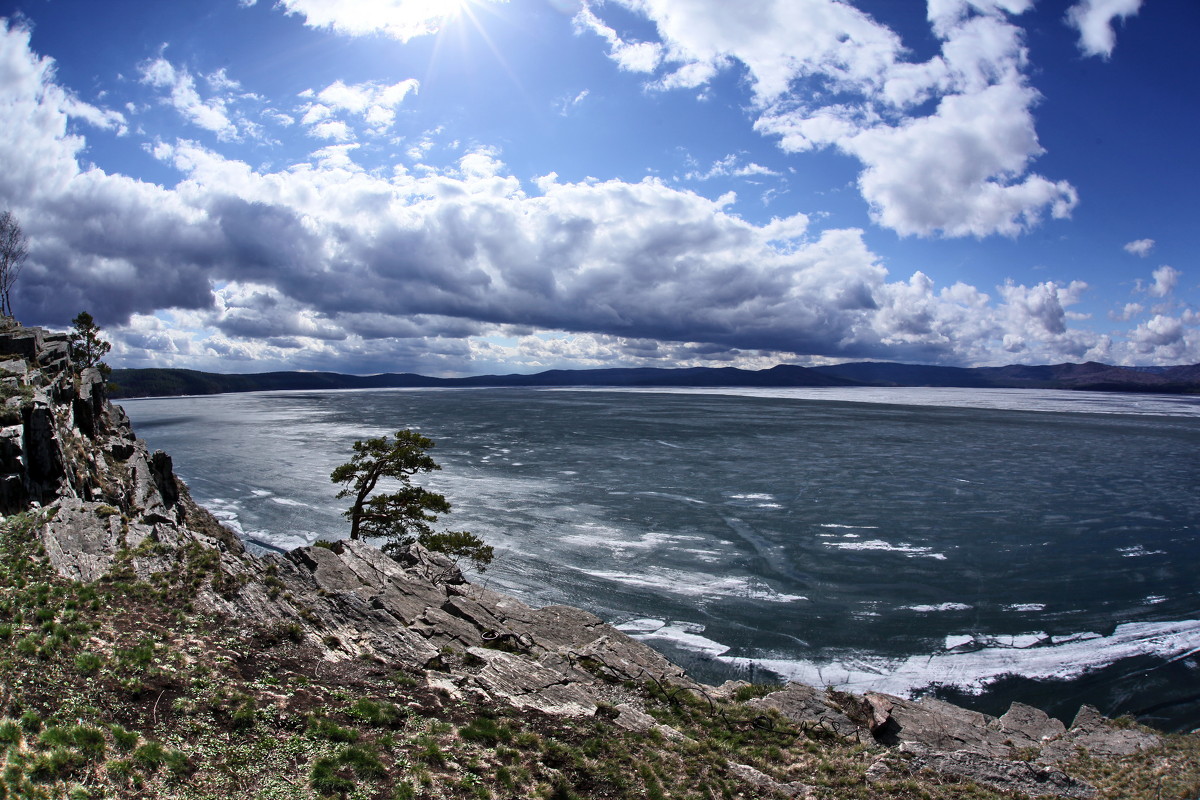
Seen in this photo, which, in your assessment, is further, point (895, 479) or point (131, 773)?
point (895, 479)

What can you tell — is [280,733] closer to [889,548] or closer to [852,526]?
[889,548]

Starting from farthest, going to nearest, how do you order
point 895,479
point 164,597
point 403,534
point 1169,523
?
1. point 895,479
2. point 1169,523
3. point 403,534
4. point 164,597

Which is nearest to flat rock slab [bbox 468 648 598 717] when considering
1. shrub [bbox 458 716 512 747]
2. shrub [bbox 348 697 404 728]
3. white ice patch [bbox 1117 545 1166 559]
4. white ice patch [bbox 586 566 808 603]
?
shrub [bbox 458 716 512 747]

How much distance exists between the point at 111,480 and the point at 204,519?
5266 millimetres

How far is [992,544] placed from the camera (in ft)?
125

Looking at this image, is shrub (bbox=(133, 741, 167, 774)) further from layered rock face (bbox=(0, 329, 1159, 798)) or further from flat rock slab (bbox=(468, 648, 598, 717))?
flat rock slab (bbox=(468, 648, 598, 717))

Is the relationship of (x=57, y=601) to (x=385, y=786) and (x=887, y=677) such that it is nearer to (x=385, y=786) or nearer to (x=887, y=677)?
(x=385, y=786)

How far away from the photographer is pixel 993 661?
24.0m

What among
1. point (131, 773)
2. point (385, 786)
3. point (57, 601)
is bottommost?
point (385, 786)

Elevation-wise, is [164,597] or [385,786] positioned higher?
[164,597]

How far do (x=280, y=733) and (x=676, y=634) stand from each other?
19.0 metres

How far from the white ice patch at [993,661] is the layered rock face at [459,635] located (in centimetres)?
347

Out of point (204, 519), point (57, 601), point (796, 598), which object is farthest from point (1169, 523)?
point (204, 519)

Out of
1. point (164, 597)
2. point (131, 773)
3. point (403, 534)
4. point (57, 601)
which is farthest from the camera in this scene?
point (403, 534)
